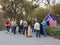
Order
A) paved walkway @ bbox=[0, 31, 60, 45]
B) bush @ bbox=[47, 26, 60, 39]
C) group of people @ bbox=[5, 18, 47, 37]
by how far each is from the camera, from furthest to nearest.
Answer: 1. group of people @ bbox=[5, 18, 47, 37]
2. bush @ bbox=[47, 26, 60, 39]
3. paved walkway @ bbox=[0, 31, 60, 45]

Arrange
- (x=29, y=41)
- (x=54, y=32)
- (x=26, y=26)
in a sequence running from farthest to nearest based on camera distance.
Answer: (x=26, y=26)
(x=54, y=32)
(x=29, y=41)

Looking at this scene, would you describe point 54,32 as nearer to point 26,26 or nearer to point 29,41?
point 26,26

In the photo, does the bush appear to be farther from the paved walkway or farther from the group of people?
the paved walkway

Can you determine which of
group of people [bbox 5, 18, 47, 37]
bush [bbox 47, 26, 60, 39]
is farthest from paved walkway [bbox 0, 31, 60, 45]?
group of people [bbox 5, 18, 47, 37]

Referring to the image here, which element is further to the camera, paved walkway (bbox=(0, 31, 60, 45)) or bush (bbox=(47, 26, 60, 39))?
bush (bbox=(47, 26, 60, 39))

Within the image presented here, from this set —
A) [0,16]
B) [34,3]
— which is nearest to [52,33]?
[0,16]

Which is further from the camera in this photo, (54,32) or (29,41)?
(54,32)

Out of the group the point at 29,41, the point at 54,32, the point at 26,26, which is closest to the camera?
the point at 29,41

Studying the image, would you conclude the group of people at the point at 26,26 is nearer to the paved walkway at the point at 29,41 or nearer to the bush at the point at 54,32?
the bush at the point at 54,32

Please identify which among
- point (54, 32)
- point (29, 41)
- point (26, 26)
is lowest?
point (29, 41)

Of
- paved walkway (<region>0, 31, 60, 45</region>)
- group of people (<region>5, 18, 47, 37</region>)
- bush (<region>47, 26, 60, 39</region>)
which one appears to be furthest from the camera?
group of people (<region>5, 18, 47, 37</region>)

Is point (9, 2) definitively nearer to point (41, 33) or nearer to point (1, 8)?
point (1, 8)

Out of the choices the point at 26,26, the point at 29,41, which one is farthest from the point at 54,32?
the point at 29,41

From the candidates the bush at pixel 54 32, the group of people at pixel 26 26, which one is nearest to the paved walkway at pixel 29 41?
the bush at pixel 54 32
